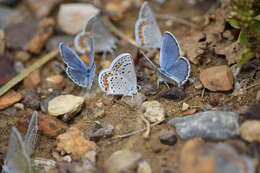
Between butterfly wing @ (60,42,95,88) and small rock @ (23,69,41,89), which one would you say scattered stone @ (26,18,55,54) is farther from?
butterfly wing @ (60,42,95,88)

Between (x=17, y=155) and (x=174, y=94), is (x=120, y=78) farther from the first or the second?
(x=17, y=155)

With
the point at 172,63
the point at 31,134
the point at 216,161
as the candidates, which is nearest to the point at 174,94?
the point at 172,63

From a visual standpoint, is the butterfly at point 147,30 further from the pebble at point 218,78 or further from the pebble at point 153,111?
the pebble at point 153,111

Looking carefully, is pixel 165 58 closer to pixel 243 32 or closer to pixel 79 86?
pixel 243 32

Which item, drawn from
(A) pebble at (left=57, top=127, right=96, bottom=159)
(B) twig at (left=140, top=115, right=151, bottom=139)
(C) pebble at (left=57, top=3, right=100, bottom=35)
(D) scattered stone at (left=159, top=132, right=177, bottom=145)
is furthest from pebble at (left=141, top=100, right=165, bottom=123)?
(C) pebble at (left=57, top=3, right=100, bottom=35)

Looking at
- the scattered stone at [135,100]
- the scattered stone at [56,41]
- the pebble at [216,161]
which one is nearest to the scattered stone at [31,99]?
the scattered stone at [56,41]

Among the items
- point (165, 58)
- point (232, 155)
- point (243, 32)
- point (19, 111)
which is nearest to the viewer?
point (232, 155)

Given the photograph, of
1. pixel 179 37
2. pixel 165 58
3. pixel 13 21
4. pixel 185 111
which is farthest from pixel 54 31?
pixel 185 111
